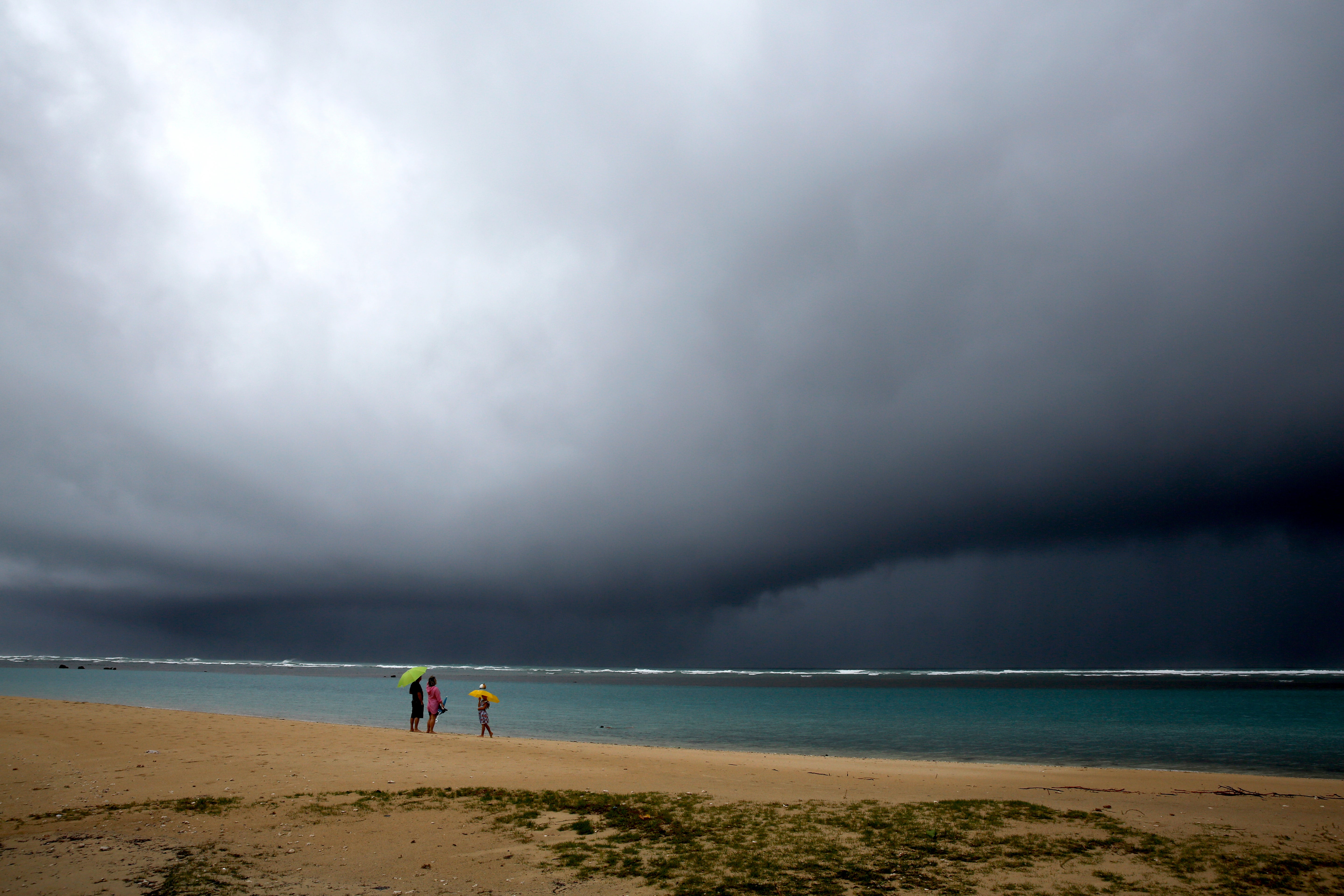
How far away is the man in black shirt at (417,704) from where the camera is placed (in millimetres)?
29062

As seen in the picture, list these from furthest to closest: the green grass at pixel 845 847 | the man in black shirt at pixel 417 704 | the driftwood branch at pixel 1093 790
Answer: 1. the man in black shirt at pixel 417 704
2. the driftwood branch at pixel 1093 790
3. the green grass at pixel 845 847

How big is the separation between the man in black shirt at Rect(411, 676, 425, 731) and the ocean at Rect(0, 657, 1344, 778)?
11.4ft

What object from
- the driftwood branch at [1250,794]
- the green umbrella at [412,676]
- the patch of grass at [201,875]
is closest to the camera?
the patch of grass at [201,875]

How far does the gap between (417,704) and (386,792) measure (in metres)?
16.5

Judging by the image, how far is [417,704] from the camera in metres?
29.6

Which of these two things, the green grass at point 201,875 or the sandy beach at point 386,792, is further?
the sandy beach at point 386,792

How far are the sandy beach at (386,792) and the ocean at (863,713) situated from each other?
252 inches

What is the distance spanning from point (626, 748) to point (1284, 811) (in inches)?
789

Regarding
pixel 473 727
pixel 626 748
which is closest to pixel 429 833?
pixel 626 748

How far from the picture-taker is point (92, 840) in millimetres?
10445

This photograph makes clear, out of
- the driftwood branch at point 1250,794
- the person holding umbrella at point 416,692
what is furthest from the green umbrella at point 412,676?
the driftwood branch at point 1250,794

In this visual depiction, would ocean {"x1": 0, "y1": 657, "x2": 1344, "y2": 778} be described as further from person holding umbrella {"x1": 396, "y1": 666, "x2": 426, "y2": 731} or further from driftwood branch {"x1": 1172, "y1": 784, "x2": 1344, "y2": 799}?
driftwood branch {"x1": 1172, "y1": 784, "x2": 1344, "y2": 799}

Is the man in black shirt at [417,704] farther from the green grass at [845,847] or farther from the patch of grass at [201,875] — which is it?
the patch of grass at [201,875]

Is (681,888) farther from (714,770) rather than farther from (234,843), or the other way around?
(714,770)
